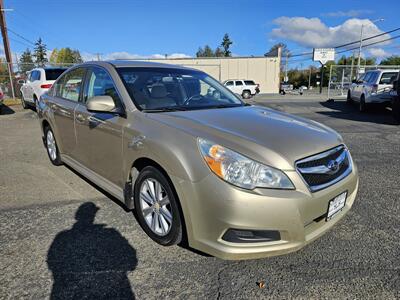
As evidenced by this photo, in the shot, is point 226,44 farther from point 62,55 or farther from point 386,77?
point 386,77

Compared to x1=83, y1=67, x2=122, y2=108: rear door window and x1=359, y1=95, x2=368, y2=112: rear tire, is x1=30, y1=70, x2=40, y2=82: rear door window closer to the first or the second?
x1=83, y1=67, x2=122, y2=108: rear door window

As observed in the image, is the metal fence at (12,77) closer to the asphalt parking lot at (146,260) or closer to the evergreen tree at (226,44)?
the asphalt parking lot at (146,260)

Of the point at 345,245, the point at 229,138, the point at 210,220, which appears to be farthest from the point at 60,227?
the point at 345,245

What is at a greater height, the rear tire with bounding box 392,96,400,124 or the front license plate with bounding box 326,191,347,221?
the front license plate with bounding box 326,191,347,221

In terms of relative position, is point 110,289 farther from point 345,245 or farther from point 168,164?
point 345,245

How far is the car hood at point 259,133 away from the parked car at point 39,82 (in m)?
9.52

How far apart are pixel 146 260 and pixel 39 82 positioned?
35.2 ft

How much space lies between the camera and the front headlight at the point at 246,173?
2.33 meters

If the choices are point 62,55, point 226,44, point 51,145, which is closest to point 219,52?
point 226,44

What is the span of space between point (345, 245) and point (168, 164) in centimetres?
180

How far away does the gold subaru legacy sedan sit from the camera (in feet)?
7.66

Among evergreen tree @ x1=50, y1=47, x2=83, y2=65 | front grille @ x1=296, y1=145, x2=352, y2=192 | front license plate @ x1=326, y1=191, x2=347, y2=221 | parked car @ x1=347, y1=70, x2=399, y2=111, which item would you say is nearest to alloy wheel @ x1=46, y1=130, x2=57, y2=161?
front grille @ x1=296, y1=145, x2=352, y2=192

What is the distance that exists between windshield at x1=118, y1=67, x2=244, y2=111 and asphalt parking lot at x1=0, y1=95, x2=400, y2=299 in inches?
50.8

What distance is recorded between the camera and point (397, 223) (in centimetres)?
343
